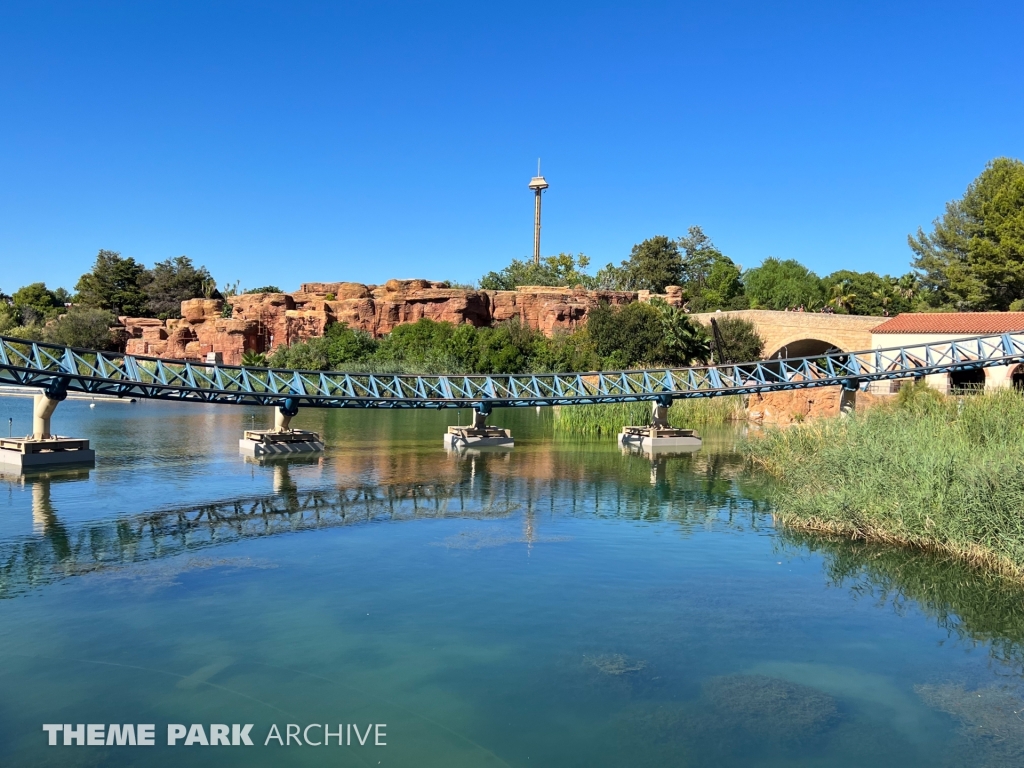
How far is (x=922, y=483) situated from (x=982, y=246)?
36087mm

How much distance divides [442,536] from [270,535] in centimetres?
288

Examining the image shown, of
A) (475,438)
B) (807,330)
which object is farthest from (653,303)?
(475,438)

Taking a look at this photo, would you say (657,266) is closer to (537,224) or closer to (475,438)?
(537,224)

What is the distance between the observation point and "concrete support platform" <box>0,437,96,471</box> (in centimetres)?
2059

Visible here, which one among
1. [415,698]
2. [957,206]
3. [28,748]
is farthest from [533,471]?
[957,206]

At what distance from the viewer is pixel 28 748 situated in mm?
7238

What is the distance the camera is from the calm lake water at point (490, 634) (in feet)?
25.6

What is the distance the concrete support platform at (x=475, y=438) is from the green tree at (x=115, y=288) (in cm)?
5469

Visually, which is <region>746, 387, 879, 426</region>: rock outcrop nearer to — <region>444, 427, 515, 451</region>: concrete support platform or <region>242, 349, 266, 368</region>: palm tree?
<region>444, 427, 515, 451</region>: concrete support platform

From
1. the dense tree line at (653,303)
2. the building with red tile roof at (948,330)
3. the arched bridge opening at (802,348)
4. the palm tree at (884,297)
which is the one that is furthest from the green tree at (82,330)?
the palm tree at (884,297)

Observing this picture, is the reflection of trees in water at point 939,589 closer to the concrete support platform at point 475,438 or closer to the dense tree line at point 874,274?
the concrete support platform at point 475,438

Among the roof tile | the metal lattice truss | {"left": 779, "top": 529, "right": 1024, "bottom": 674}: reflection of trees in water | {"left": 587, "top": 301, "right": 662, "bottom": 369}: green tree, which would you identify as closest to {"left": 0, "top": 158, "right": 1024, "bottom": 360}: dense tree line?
{"left": 587, "top": 301, "right": 662, "bottom": 369}: green tree

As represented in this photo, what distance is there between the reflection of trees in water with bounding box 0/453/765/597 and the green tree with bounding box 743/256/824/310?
50368 mm

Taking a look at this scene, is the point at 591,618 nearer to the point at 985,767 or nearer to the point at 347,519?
the point at 985,767
